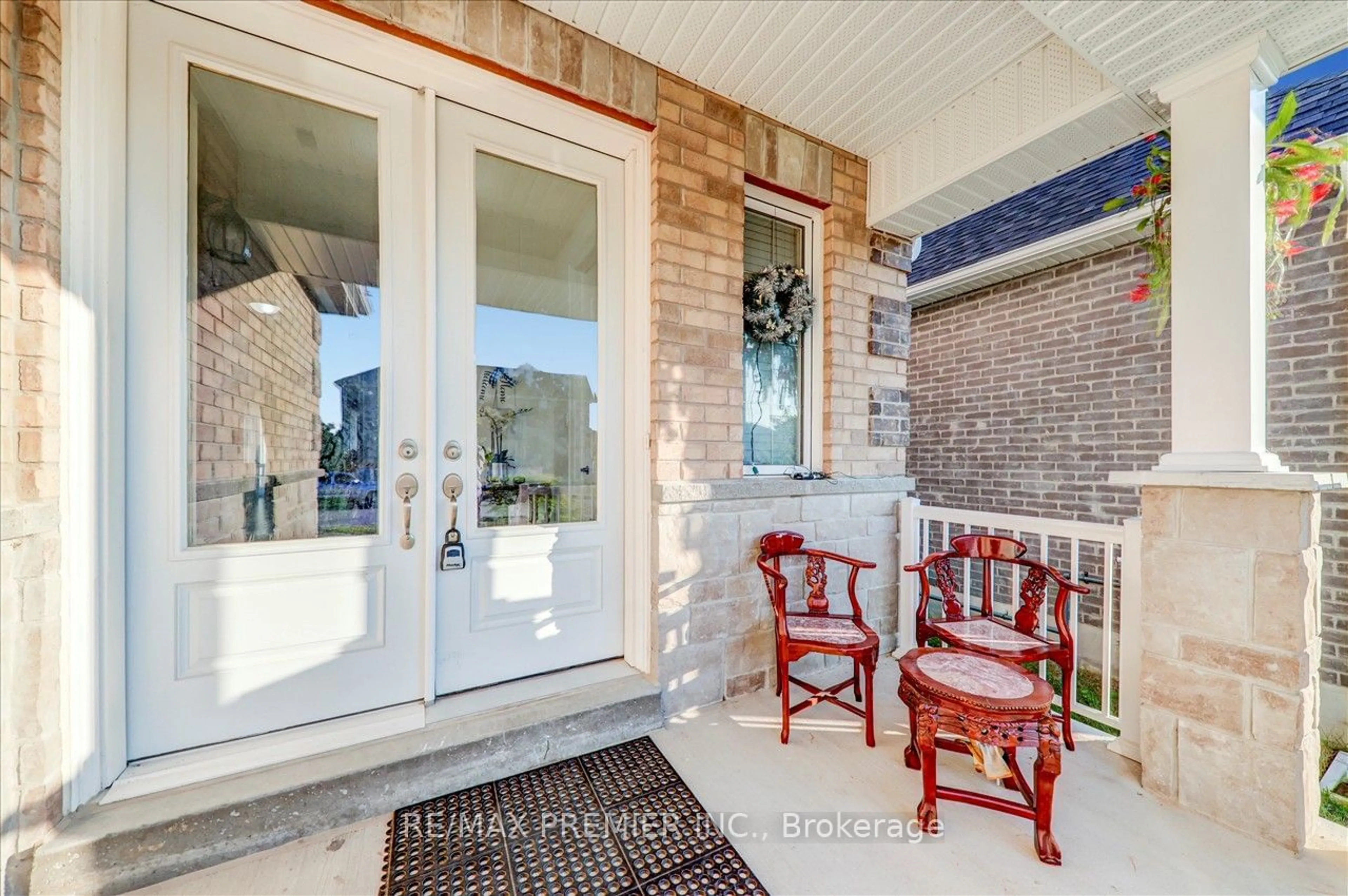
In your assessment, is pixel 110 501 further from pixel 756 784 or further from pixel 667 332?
pixel 756 784

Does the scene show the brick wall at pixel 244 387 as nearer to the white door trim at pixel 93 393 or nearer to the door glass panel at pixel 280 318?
the door glass panel at pixel 280 318

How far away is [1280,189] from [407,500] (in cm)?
330

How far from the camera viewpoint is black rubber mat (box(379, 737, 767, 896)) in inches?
54.6

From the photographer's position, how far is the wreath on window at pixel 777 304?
2.61 metres

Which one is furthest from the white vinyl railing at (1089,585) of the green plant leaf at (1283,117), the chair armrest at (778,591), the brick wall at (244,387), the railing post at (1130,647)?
the brick wall at (244,387)

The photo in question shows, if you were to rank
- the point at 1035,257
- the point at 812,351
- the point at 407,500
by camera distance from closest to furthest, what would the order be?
the point at 407,500, the point at 812,351, the point at 1035,257

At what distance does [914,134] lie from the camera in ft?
8.68

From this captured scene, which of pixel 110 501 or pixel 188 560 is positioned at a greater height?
pixel 110 501

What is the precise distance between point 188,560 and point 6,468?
0.47 meters

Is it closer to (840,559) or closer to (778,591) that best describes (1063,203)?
(840,559)

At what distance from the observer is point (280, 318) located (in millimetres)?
1761

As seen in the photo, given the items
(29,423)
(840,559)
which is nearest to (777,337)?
(840,559)

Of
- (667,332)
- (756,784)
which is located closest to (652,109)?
(667,332)

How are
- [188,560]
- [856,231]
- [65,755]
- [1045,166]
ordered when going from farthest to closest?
[856,231], [1045,166], [188,560], [65,755]
